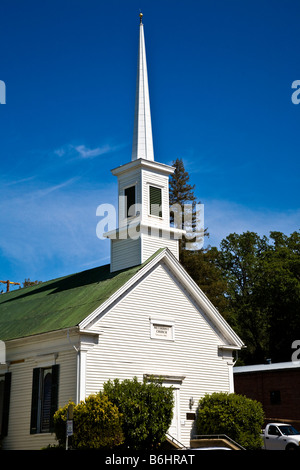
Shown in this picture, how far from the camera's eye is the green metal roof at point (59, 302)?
27.3 metres

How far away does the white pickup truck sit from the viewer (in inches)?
1123

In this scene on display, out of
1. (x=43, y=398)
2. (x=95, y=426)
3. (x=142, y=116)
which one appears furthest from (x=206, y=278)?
(x=95, y=426)

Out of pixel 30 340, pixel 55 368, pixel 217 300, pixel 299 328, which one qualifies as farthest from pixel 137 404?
pixel 299 328

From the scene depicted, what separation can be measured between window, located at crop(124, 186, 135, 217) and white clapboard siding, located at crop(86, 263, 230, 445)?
383 cm

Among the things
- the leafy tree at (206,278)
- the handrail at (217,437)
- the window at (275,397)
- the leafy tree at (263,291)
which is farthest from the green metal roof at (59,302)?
the leafy tree at (263,291)

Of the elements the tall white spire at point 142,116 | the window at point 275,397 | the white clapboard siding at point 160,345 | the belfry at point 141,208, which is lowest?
the window at point 275,397

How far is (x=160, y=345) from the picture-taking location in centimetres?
2811

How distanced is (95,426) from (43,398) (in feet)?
15.2

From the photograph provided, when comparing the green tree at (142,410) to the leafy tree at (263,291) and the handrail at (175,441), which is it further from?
the leafy tree at (263,291)

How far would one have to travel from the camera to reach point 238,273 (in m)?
72.9

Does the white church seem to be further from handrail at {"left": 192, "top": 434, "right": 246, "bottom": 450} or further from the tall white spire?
handrail at {"left": 192, "top": 434, "right": 246, "bottom": 450}

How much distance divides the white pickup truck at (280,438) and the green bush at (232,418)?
5.59 feet

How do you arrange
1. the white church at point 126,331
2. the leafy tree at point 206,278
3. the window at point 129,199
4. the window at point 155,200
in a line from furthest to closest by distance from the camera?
the leafy tree at point 206,278 → the window at point 129,199 → the window at point 155,200 → the white church at point 126,331

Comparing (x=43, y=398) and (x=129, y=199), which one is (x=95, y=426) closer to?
(x=43, y=398)
